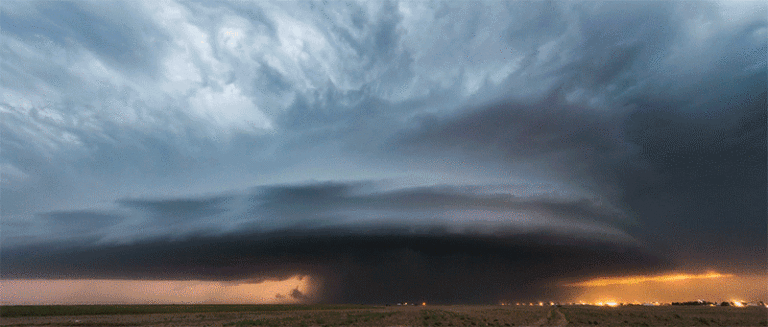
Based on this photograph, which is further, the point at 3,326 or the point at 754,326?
the point at 754,326

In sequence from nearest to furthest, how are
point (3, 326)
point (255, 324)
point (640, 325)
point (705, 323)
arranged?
point (3, 326) → point (255, 324) → point (640, 325) → point (705, 323)

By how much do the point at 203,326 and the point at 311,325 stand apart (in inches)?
719

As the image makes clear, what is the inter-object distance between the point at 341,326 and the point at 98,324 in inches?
1844

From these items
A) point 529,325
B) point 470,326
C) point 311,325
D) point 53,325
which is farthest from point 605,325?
point 53,325

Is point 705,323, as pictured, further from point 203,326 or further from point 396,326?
point 203,326

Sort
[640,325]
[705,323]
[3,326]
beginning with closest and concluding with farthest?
1. [3,326]
2. [640,325]
3. [705,323]

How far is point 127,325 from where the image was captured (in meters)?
76.5

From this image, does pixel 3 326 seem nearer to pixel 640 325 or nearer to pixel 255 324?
pixel 255 324

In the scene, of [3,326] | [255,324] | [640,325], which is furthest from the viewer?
[640,325]

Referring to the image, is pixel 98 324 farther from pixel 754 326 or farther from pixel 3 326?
pixel 754 326

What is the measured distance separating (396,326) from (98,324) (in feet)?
186

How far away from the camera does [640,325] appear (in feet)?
269

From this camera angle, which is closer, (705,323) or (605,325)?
(605,325)

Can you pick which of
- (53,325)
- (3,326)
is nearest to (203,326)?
(53,325)
